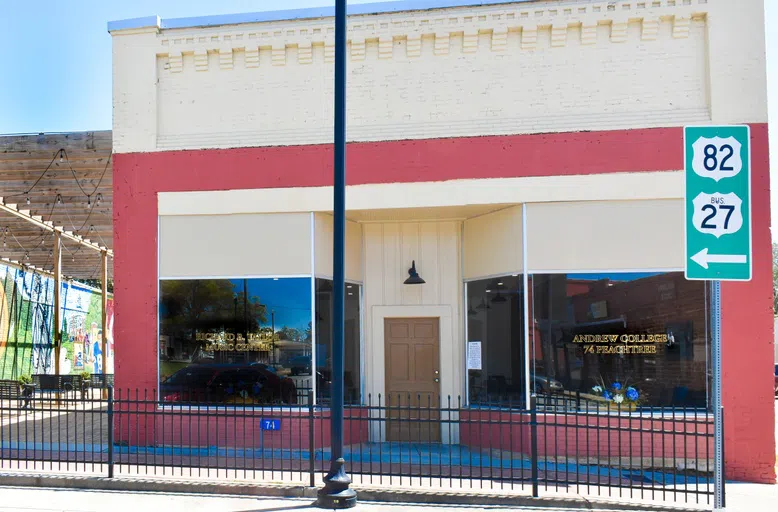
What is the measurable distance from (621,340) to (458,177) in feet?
11.5

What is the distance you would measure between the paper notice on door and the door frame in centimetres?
21

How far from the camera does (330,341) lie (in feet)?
38.5

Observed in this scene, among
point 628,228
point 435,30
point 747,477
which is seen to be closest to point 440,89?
point 435,30

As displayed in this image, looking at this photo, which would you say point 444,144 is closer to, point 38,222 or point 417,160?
point 417,160

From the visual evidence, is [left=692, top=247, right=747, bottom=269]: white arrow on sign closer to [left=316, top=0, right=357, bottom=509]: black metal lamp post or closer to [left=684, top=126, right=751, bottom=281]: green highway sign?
[left=684, top=126, right=751, bottom=281]: green highway sign

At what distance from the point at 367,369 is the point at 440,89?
499cm

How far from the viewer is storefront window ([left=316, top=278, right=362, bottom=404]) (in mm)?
11508

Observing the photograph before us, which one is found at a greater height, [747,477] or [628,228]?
[628,228]

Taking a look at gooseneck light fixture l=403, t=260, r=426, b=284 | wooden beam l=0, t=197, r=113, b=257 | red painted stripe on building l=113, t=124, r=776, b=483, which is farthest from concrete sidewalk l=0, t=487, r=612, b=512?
wooden beam l=0, t=197, r=113, b=257

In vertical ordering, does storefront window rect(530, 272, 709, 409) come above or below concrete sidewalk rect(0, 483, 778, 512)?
above

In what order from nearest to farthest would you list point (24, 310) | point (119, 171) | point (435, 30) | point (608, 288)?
point (608, 288)
point (435, 30)
point (119, 171)
point (24, 310)

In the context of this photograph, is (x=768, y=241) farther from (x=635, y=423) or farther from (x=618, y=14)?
(x=618, y=14)

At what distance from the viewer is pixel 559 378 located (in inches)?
420

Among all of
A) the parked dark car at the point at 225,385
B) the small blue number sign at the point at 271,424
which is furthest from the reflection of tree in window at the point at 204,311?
the small blue number sign at the point at 271,424
